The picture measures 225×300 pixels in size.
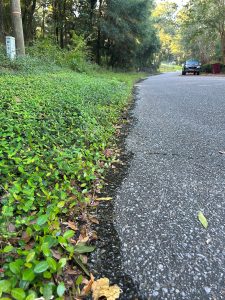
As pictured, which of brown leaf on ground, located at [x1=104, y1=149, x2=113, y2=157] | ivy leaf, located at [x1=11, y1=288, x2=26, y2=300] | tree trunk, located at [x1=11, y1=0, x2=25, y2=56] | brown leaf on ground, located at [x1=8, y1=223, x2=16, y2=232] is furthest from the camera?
tree trunk, located at [x1=11, y1=0, x2=25, y2=56]

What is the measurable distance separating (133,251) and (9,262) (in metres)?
0.70

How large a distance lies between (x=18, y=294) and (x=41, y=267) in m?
0.14

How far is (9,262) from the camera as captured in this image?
1.28 meters

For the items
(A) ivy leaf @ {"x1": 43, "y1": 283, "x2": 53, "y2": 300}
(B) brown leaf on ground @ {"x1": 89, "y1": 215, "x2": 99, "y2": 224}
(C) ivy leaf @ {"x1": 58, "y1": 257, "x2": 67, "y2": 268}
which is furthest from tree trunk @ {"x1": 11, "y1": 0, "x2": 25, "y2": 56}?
(A) ivy leaf @ {"x1": 43, "y1": 283, "x2": 53, "y2": 300}

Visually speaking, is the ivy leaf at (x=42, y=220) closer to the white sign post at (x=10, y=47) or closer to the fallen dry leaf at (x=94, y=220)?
the fallen dry leaf at (x=94, y=220)

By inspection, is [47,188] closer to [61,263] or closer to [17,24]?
[61,263]

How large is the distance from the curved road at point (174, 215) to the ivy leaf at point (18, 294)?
52 centimetres

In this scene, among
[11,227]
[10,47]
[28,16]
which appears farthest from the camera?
[28,16]

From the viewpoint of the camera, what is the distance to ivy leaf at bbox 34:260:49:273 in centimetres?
118

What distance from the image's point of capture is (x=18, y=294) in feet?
3.62

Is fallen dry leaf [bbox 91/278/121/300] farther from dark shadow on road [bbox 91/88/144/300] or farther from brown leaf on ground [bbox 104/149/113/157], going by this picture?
brown leaf on ground [bbox 104/149/113/157]

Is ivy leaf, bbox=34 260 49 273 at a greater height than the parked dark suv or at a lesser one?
lesser

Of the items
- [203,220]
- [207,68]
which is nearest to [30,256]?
[203,220]

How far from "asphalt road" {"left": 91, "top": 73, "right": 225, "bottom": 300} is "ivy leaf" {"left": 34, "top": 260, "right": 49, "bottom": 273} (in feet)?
1.35
